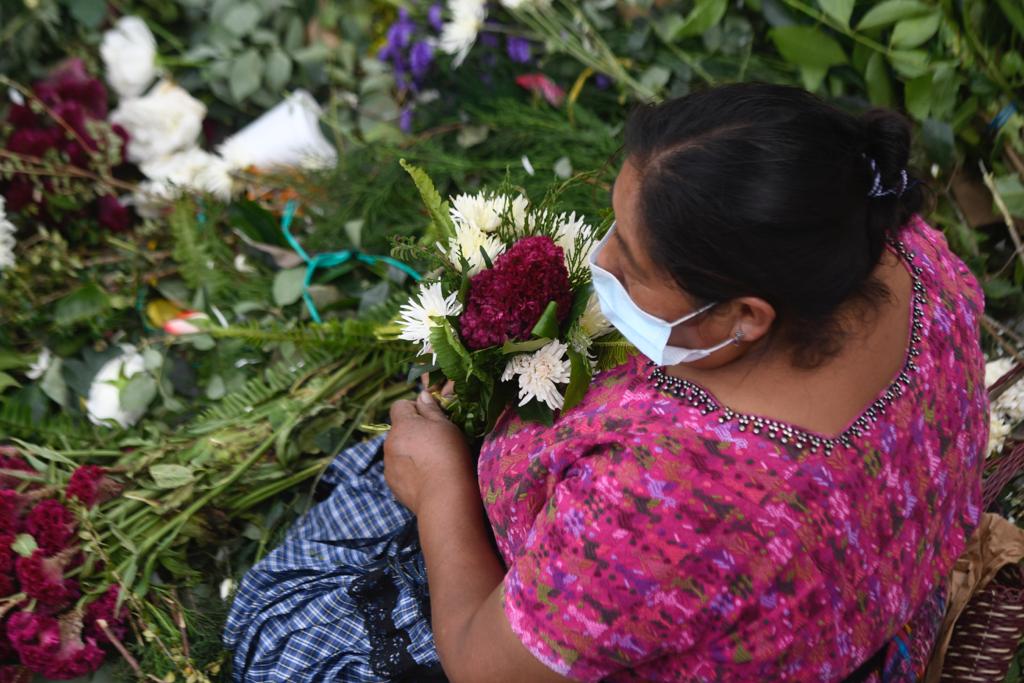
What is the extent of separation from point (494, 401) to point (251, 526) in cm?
85

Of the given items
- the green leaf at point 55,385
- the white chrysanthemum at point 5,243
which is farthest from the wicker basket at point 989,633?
the white chrysanthemum at point 5,243

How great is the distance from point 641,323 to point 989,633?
89 cm

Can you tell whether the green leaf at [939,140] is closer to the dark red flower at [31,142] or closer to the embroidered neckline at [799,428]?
the embroidered neckline at [799,428]

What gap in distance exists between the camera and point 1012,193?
1.95 m

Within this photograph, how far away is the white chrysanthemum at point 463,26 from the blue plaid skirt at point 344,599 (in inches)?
47.7

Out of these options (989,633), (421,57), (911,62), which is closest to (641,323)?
(989,633)

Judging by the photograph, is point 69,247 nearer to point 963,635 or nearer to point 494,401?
point 494,401

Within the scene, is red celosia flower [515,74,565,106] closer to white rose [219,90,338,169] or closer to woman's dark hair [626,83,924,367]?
white rose [219,90,338,169]

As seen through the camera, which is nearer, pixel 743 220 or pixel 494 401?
pixel 743 220

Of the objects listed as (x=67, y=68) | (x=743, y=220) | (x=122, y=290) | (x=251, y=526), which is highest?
(x=743, y=220)

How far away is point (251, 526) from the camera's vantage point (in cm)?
190

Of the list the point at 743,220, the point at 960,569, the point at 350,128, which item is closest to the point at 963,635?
the point at 960,569

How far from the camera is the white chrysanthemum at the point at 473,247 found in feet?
4.28

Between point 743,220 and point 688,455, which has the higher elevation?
point 743,220
